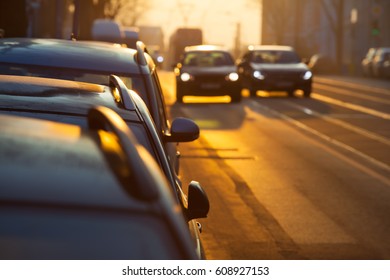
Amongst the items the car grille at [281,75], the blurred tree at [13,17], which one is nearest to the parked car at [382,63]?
the car grille at [281,75]

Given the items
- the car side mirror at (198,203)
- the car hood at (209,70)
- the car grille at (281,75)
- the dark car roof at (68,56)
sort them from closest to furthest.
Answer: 1. the car side mirror at (198,203)
2. the dark car roof at (68,56)
3. the car hood at (209,70)
4. the car grille at (281,75)

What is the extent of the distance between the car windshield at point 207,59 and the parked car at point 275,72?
191 cm

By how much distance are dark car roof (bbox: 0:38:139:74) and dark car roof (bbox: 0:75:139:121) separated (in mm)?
2581

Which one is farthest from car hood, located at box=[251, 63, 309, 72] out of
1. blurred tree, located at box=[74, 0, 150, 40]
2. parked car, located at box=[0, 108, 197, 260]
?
parked car, located at box=[0, 108, 197, 260]

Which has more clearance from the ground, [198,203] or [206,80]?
[198,203]

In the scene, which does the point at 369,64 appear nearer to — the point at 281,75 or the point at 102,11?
the point at 102,11

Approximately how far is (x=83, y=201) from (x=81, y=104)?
55.9 inches

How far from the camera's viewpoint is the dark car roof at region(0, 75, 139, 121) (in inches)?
163

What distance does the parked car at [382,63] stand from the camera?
63.0 meters

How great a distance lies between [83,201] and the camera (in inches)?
112

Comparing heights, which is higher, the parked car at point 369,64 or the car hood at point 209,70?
the car hood at point 209,70

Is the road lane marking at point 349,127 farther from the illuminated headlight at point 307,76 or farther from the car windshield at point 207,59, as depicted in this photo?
the illuminated headlight at point 307,76

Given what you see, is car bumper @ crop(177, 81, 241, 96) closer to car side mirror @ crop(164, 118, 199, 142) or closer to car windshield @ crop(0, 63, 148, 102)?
car windshield @ crop(0, 63, 148, 102)

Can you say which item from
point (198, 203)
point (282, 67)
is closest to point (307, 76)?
point (282, 67)
